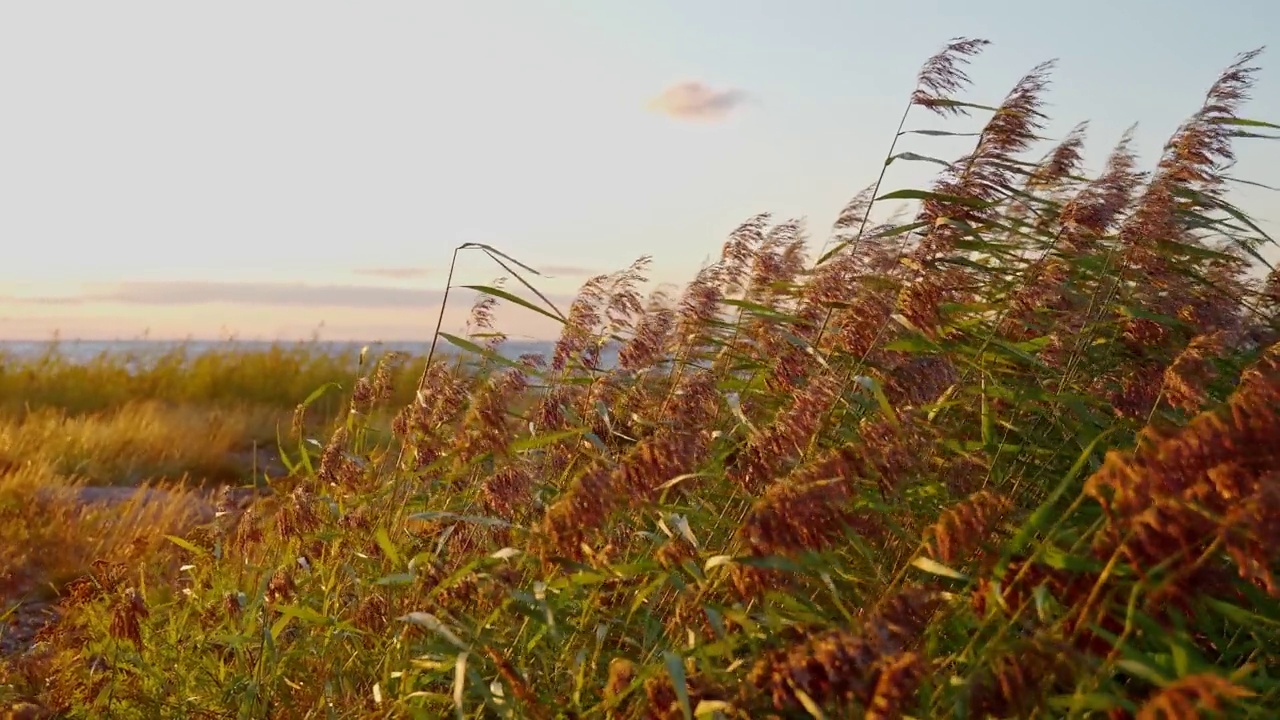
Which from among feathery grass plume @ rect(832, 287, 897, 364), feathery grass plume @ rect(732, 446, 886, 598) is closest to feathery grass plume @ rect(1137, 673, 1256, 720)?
feathery grass plume @ rect(732, 446, 886, 598)

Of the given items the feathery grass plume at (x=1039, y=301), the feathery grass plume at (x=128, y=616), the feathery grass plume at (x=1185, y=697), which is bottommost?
the feathery grass plume at (x=128, y=616)

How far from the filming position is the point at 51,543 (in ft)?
18.5

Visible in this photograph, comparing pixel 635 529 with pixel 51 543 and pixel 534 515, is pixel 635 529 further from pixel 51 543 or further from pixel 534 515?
pixel 51 543

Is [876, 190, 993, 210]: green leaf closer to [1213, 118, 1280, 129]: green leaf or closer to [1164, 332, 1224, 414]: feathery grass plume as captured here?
[1164, 332, 1224, 414]: feathery grass plume

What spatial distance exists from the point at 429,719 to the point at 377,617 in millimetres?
459

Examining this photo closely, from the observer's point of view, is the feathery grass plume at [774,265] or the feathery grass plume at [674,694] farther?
the feathery grass plume at [774,265]

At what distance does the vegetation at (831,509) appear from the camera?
208 cm

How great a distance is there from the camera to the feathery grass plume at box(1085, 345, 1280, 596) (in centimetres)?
178

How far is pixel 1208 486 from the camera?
1.87 metres

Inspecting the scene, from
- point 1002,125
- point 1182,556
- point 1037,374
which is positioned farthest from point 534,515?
point 1182,556

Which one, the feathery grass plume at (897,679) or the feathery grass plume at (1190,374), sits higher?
the feathery grass plume at (1190,374)

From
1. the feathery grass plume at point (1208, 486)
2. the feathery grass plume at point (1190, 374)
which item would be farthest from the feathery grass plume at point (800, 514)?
the feathery grass plume at point (1190, 374)

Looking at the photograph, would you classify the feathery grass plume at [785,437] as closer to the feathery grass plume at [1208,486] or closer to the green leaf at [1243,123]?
the feathery grass plume at [1208,486]

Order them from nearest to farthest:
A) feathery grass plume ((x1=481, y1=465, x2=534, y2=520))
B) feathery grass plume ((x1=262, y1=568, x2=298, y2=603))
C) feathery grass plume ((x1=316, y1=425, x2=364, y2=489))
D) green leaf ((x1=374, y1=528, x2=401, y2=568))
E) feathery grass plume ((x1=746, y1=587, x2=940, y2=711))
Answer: feathery grass plume ((x1=746, y1=587, x2=940, y2=711))
feathery grass plume ((x1=481, y1=465, x2=534, y2=520))
green leaf ((x1=374, y1=528, x2=401, y2=568))
feathery grass plume ((x1=262, y1=568, x2=298, y2=603))
feathery grass plume ((x1=316, y1=425, x2=364, y2=489))
